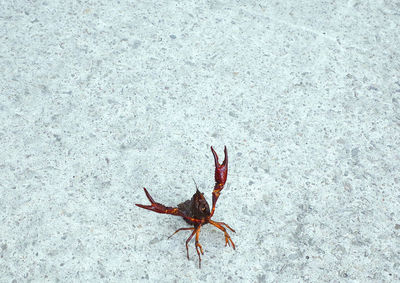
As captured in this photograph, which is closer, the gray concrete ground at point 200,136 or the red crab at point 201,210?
the red crab at point 201,210

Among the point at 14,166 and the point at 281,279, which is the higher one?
the point at 281,279

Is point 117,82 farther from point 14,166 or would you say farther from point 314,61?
point 314,61

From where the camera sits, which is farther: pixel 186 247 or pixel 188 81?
pixel 188 81

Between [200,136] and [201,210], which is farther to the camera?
[200,136]

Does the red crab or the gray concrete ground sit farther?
the gray concrete ground

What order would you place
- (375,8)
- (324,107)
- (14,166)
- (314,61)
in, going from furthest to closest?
(375,8)
(314,61)
(324,107)
(14,166)

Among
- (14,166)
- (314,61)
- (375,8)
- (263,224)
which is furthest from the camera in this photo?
(375,8)

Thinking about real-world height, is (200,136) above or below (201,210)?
below

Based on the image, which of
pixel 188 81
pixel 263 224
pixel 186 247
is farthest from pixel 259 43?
pixel 186 247
